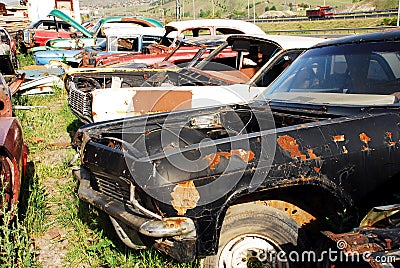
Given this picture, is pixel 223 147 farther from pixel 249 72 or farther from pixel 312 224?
pixel 249 72

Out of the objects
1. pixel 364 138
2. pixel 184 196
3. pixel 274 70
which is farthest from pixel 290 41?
pixel 184 196

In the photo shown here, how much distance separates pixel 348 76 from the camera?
3754 mm

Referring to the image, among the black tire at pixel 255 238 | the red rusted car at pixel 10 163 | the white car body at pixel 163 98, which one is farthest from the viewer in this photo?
the white car body at pixel 163 98

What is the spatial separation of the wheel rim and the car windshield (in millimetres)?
1293

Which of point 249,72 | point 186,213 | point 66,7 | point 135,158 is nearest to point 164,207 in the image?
point 186,213

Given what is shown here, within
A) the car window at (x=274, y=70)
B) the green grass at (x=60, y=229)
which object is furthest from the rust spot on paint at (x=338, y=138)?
the car window at (x=274, y=70)

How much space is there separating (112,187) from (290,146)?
4.11 feet

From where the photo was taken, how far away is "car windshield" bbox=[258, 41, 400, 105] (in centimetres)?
350

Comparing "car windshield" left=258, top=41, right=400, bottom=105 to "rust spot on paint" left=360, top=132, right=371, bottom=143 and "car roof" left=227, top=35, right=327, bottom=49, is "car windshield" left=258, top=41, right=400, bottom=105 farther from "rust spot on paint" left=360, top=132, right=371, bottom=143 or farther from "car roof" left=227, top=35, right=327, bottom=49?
"car roof" left=227, top=35, right=327, bottom=49

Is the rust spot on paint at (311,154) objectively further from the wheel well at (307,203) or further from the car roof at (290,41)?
the car roof at (290,41)

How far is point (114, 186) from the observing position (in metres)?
3.07

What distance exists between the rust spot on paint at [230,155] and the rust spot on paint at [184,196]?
0.57 ft

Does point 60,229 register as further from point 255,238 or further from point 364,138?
point 364,138

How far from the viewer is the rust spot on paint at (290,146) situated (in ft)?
9.09
